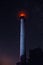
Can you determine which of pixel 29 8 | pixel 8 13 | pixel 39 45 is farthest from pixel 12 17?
pixel 39 45

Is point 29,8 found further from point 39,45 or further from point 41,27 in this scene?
point 39,45

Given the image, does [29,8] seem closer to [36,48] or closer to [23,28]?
[23,28]

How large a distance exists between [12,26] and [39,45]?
561mm

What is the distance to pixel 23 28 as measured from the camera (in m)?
3.52

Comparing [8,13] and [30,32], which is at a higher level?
[8,13]

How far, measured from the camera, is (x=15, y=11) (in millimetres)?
3643

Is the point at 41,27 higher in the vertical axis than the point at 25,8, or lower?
lower

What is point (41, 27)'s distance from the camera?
11.6ft

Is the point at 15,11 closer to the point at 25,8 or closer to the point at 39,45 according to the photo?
the point at 25,8

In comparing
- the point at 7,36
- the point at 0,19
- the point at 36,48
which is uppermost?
the point at 0,19

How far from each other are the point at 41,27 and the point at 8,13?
2.03ft

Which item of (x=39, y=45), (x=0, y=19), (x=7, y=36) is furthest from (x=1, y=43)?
(x=39, y=45)

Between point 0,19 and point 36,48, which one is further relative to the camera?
point 0,19

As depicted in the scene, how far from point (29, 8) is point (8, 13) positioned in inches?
15.0
